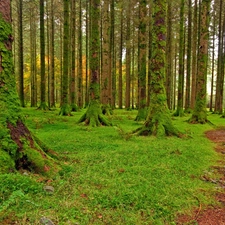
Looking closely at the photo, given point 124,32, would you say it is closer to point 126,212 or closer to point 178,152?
point 178,152

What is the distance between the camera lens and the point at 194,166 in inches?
186

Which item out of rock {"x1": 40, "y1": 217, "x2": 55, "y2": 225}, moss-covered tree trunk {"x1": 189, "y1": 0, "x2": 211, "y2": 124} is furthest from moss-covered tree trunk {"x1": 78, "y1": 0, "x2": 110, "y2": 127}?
rock {"x1": 40, "y1": 217, "x2": 55, "y2": 225}

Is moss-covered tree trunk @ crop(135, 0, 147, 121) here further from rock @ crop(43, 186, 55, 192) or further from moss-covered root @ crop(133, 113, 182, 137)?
rock @ crop(43, 186, 55, 192)

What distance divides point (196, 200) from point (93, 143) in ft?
12.2

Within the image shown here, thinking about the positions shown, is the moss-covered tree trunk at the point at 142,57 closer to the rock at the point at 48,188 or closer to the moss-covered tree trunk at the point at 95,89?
the moss-covered tree trunk at the point at 95,89

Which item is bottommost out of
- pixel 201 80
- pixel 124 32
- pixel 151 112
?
pixel 151 112

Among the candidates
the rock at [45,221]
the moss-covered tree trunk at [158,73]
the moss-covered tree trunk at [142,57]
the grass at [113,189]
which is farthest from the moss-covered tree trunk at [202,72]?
the rock at [45,221]

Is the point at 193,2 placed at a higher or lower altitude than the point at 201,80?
higher

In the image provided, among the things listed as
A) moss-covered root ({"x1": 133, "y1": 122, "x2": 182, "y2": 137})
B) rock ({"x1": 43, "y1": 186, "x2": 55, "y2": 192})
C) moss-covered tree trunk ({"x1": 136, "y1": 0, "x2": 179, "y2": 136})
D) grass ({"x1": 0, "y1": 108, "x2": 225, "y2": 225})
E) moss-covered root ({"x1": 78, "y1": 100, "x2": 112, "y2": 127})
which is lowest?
grass ({"x1": 0, "y1": 108, "x2": 225, "y2": 225})

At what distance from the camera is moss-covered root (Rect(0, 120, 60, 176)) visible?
341 centimetres

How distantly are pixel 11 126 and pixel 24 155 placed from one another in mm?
505

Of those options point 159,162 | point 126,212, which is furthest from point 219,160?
point 126,212

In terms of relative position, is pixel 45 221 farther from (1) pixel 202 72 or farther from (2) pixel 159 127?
(1) pixel 202 72

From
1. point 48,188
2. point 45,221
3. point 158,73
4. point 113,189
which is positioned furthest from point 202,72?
point 45,221
